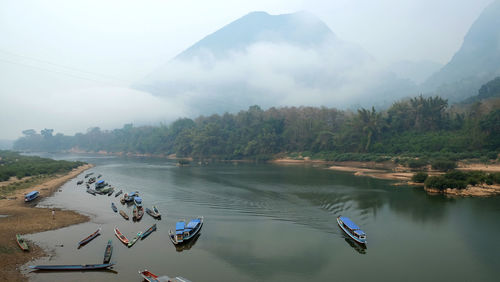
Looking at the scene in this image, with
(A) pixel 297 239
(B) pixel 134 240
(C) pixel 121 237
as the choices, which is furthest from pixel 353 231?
(C) pixel 121 237

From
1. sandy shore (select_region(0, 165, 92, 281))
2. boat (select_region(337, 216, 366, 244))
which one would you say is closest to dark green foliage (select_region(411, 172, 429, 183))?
boat (select_region(337, 216, 366, 244))

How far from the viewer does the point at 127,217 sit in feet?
94.6

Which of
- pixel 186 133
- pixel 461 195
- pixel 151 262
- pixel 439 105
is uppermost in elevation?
pixel 439 105

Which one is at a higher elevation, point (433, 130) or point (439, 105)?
point (439, 105)

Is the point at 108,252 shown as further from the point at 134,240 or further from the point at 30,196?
the point at 30,196

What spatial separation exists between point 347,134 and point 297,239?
7067 cm

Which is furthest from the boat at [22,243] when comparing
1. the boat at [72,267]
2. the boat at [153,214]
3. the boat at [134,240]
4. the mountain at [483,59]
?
the mountain at [483,59]

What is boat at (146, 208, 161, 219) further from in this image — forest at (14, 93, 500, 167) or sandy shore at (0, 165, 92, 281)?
forest at (14, 93, 500, 167)

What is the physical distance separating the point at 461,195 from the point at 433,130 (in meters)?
50.9

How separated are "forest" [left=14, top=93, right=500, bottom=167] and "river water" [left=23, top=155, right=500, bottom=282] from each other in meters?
32.9

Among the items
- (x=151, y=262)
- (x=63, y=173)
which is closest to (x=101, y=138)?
(x=63, y=173)

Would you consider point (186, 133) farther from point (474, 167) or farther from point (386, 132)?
point (474, 167)

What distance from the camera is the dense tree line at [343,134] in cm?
6706

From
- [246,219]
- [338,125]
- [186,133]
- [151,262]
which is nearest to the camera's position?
[151,262]
